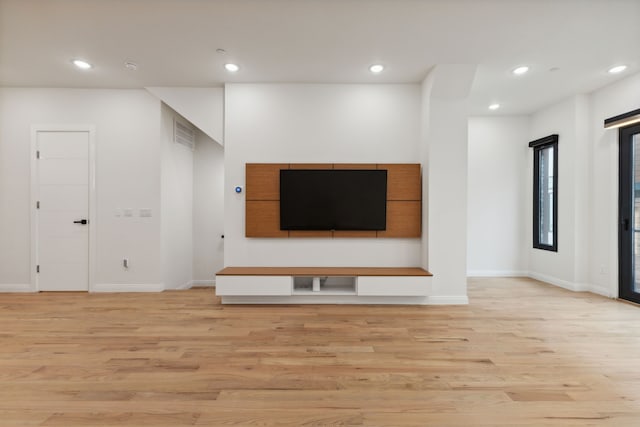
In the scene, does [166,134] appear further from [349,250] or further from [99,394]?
[99,394]

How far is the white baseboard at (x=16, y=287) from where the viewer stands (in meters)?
4.46

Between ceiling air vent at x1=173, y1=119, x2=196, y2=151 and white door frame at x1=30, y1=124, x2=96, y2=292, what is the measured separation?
1.05 m

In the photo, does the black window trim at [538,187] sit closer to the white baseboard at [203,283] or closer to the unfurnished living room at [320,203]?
the unfurnished living room at [320,203]

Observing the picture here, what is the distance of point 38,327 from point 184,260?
7.34 feet

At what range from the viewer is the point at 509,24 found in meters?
2.88

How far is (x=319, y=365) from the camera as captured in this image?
91.6 inches

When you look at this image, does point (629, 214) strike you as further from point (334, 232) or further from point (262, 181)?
point (262, 181)

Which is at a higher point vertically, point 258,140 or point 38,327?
point 258,140

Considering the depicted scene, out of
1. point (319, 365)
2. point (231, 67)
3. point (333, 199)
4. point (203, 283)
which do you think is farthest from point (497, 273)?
point (231, 67)

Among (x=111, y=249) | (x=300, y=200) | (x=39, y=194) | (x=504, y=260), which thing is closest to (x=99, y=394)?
(x=300, y=200)

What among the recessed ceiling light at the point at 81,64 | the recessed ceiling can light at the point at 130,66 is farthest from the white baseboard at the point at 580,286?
the recessed ceiling light at the point at 81,64

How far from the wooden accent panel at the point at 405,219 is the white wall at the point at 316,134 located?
186 millimetres

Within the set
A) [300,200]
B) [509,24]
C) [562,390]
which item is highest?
[509,24]

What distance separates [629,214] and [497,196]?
5.83 feet
